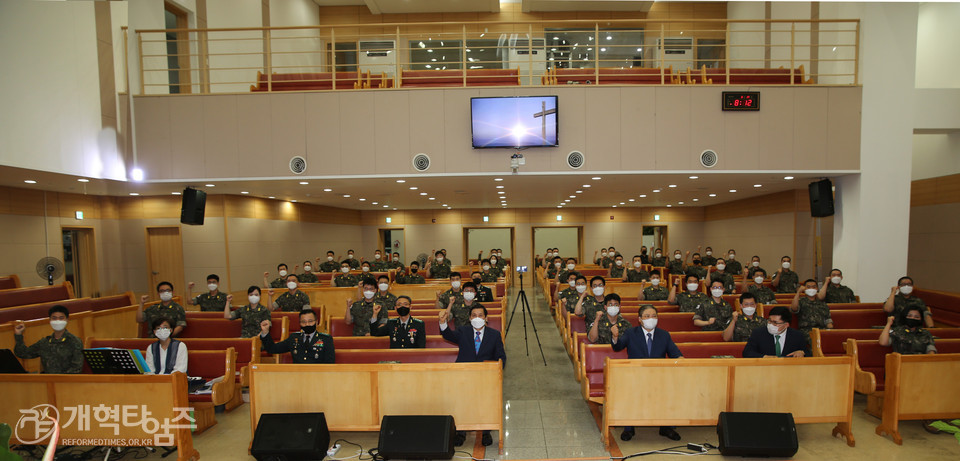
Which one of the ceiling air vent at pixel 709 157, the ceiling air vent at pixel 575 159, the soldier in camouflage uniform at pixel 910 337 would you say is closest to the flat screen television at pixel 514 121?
the ceiling air vent at pixel 575 159

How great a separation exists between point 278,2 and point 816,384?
1721cm

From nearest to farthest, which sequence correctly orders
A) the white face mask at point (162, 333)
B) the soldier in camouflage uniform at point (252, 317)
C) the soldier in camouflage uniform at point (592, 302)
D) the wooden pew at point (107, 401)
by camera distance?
1. the wooden pew at point (107, 401)
2. the white face mask at point (162, 333)
3. the soldier in camouflage uniform at point (592, 302)
4. the soldier in camouflage uniform at point (252, 317)

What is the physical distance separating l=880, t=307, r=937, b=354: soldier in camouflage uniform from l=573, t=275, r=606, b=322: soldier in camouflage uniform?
3413 millimetres

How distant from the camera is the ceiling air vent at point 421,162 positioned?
9023mm

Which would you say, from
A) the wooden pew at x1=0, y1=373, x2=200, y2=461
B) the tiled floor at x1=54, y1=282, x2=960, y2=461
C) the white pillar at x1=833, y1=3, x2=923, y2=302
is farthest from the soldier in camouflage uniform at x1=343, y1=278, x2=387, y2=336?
the white pillar at x1=833, y1=3, x2=923, y2=302

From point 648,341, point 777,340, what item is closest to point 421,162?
point 648,341

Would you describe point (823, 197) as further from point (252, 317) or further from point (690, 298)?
point (252, 317)

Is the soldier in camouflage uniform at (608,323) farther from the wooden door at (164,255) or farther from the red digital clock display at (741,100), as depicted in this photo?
the wooden door at (164,255)

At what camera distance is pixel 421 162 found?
29.7 feet

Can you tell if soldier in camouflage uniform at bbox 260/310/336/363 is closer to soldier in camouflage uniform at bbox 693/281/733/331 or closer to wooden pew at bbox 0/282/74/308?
soldier in camouflage uniform at bbox 693/281/733/331

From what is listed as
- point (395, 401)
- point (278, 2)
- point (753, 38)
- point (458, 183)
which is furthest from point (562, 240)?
point (395, 401)

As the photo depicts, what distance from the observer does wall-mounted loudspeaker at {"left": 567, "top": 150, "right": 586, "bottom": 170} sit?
8.97 metres

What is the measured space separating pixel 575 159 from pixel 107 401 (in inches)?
316

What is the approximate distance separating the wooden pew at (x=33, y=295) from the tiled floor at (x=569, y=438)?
231 inches
